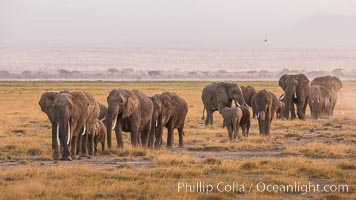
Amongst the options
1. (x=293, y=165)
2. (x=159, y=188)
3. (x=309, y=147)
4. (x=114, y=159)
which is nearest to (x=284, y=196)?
(x=159, y=188)

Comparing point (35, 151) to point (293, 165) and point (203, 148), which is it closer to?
point (203, 148)

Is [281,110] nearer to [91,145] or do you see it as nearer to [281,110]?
[281,110]

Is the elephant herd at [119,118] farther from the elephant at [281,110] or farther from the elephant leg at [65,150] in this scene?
the elephant at [281,110]

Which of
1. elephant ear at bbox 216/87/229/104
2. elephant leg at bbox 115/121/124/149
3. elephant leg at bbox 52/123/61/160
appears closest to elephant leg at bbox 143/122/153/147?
elephant leg at bbox 115/121/124/149

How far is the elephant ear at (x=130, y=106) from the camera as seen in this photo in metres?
22.9

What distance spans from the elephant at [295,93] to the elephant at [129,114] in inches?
686

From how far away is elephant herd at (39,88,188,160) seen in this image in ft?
66.5

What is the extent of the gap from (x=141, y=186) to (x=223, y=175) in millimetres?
2689

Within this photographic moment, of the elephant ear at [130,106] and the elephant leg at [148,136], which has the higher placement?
the elephant ear at [130,106]

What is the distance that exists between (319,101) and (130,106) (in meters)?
23.2

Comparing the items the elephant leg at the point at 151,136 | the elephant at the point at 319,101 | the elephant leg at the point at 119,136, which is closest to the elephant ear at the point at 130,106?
the elephant leg at the point at 119,136

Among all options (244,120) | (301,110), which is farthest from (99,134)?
(301,110)

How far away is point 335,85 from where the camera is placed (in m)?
49.4

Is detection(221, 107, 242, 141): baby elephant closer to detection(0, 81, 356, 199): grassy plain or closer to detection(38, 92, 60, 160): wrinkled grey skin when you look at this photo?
detection(0, 81, 356, 199): grassy plain
